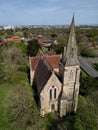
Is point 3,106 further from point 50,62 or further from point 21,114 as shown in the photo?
point 50,62

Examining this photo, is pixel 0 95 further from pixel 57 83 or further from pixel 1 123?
pixel 57 83

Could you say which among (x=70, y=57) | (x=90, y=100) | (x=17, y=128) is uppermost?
(x=70, y=57)

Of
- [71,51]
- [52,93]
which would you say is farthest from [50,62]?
[71,51]

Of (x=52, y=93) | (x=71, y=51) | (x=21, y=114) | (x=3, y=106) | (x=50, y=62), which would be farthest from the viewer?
(x=50, y=62)

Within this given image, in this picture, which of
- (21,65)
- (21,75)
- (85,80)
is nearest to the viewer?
(85,80)

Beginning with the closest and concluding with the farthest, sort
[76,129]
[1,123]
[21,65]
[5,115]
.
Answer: [76,129], [1,123], [5,115], [21,65]

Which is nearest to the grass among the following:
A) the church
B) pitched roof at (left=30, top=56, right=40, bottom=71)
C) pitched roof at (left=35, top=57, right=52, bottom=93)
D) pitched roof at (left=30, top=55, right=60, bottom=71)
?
the church

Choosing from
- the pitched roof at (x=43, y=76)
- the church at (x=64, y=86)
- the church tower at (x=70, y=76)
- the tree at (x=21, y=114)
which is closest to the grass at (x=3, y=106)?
the tree at (x=21, y=114)

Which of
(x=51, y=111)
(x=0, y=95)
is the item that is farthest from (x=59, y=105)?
(x=0, y=95)
